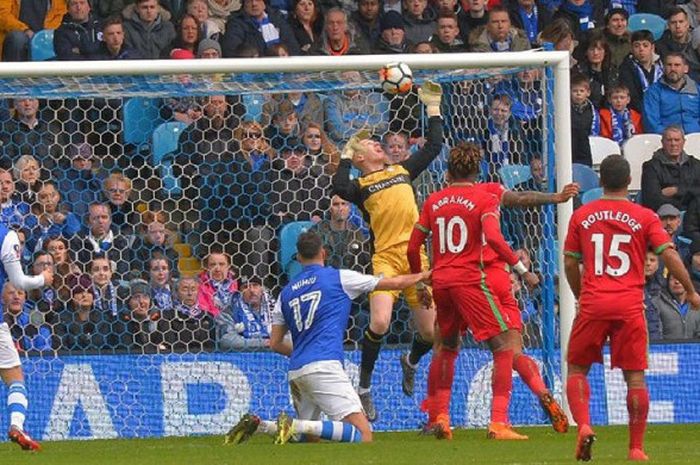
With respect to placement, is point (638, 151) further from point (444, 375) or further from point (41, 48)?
point (444, 375)

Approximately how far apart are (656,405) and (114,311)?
15.9ft

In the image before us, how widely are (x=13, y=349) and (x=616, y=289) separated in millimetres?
4616

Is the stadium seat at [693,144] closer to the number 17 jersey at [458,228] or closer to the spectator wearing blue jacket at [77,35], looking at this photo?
the spectator wearing blue jacket at [77,35]

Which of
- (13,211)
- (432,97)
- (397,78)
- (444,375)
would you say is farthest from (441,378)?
(13,211)

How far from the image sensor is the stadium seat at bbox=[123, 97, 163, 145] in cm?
1636

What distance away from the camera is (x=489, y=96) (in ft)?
53.6

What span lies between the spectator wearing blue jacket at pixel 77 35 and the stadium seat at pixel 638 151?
5.92 metres

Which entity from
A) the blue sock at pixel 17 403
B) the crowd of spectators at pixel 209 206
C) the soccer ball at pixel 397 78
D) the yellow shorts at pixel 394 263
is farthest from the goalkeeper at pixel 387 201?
the blue sock at pixel 17 403

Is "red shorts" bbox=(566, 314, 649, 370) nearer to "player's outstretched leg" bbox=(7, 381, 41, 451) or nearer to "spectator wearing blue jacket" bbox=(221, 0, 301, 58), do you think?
"player's outstretched leg" bbox=(7, 381, 41, 451)

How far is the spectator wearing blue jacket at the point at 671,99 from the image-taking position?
2050 cm

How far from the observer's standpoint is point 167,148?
16.3 metres

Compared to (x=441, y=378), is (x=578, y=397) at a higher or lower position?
higher

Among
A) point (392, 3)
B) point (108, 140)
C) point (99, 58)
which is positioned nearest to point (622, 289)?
point (108, 140)

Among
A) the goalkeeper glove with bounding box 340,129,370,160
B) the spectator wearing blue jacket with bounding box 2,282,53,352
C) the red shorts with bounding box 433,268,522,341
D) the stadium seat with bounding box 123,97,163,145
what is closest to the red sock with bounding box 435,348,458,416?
the red shorts with bounding box 433,268,522,341
